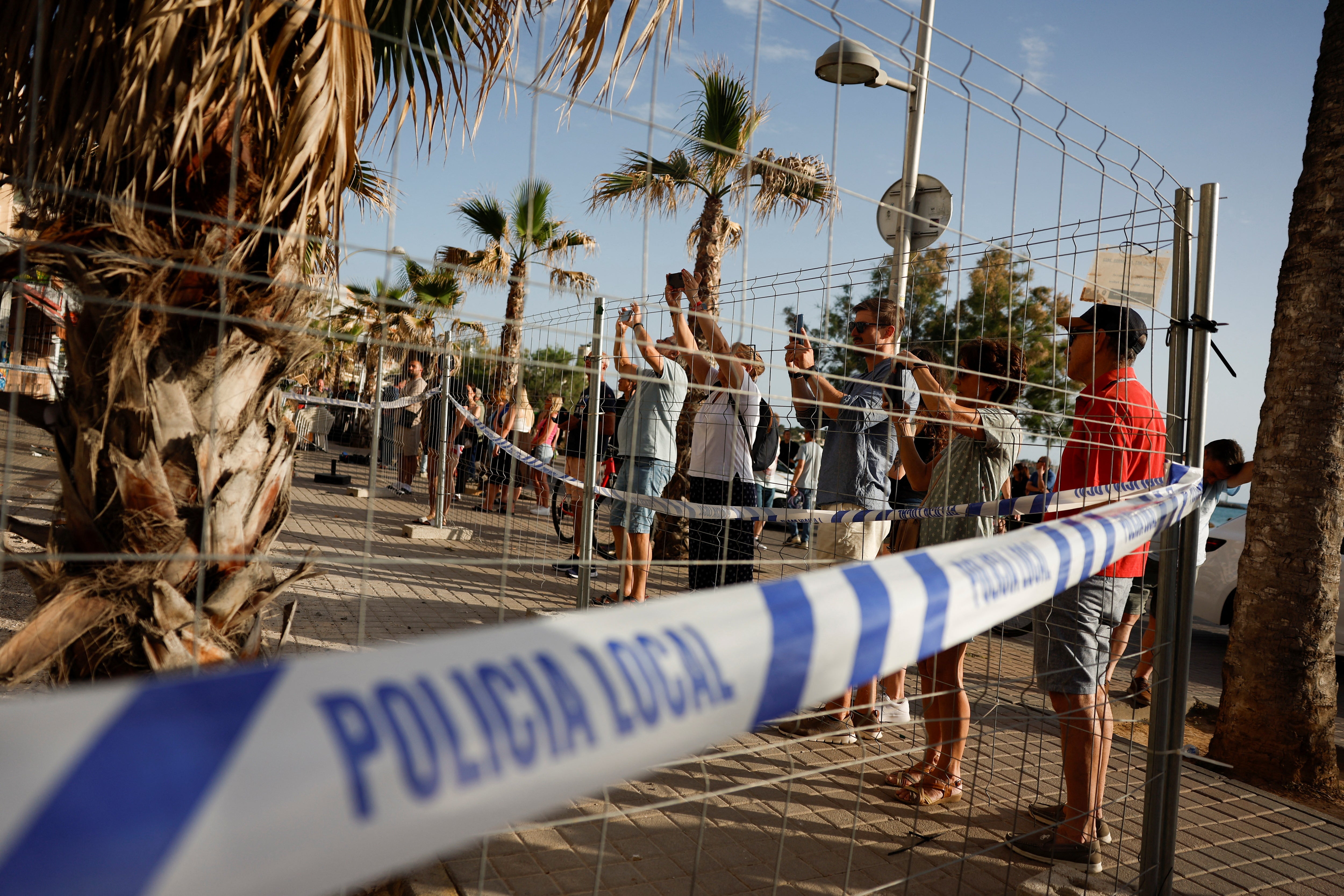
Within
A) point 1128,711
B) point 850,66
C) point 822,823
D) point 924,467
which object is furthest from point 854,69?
point 1128,711

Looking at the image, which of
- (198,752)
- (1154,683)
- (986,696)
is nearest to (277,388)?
(198,752)

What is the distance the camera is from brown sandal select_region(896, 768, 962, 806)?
12.2ft

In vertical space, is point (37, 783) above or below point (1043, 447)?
below

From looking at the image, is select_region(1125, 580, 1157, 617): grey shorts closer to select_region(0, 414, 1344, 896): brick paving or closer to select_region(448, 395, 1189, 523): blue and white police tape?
select_region(0, 414, 1344, 896): brick paving

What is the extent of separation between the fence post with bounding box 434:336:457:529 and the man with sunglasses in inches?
151

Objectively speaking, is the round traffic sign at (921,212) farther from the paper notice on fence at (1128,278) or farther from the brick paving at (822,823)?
the brick paving at (822,823)

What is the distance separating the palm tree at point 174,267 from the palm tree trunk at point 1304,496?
4.54 meters

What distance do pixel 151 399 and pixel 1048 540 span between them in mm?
1992

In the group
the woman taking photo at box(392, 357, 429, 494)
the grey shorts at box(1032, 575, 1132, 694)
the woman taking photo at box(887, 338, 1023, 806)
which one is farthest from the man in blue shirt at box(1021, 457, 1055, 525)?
the woman taking photo at box(392, 357, 429, 494)

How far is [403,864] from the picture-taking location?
0.62 m

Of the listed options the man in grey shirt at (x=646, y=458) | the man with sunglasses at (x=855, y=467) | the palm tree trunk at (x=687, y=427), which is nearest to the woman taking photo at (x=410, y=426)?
the palm tree trunk at (x=687, y=427)

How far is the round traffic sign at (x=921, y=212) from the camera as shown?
13.0 ft

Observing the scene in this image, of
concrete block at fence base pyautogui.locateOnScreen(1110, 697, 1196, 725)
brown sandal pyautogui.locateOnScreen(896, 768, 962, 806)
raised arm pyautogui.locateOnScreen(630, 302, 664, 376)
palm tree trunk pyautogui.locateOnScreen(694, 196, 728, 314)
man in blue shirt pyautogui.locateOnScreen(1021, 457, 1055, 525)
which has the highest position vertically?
palm tree trunk pyautogui.locateOnScreen(694, 196, 728, 314)

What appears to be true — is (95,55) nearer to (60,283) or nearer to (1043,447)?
(60,283)
